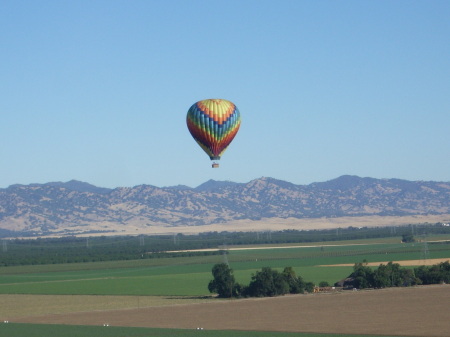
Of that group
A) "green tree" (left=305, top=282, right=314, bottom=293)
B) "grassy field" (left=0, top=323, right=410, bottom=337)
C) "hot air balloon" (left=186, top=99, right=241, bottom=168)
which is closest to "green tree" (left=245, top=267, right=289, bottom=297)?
"green tree" (left=305, top=282, right=314, bottom=293)

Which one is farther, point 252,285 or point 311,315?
point 252,285

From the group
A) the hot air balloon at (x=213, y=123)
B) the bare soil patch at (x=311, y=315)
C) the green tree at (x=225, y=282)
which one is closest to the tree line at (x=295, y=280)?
the green tree at (x=225, y=282)

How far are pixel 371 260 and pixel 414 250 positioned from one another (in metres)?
22.5

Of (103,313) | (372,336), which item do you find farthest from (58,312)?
(372,336)

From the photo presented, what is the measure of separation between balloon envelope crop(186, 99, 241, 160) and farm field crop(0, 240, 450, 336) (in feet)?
41.2

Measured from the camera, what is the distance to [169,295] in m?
88.2

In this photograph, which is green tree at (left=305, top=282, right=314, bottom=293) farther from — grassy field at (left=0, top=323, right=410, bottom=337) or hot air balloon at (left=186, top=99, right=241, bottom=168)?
grassy field at (left=0, top=323, right=410, bottom=337)

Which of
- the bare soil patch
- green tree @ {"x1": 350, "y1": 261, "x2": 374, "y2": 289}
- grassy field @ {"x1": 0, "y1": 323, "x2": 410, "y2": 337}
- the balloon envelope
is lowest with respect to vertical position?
grassy field @ {"x1": 0, "y1": 323, "x2": 410, "y2": 337}

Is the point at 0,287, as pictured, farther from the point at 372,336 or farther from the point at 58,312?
the point at 372,336

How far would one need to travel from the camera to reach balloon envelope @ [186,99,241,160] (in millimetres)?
81125

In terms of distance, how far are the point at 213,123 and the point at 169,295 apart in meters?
16.7

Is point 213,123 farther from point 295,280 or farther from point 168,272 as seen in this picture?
point 168,272

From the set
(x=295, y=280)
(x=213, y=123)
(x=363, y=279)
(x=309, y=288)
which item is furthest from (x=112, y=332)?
(x=363, y=279)

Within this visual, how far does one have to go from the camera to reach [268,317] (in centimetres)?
6806
